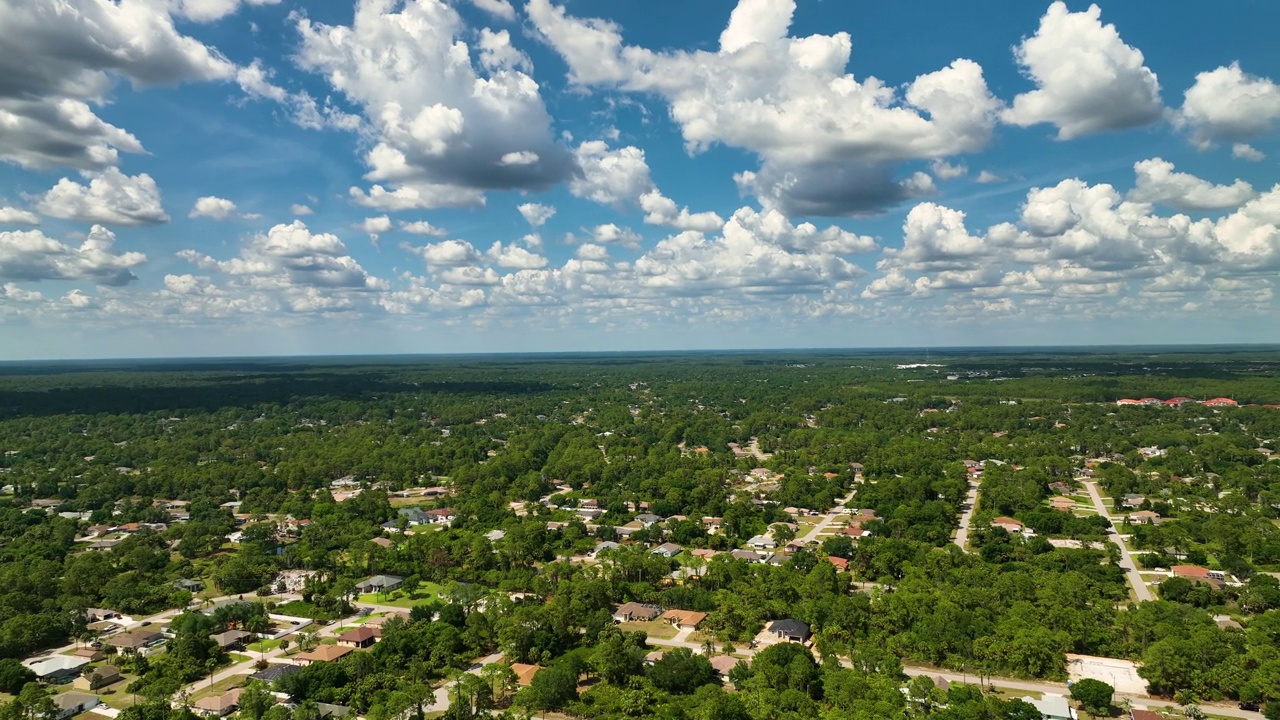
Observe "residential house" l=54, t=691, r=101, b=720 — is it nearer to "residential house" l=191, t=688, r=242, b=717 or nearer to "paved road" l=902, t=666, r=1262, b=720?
"residential house" l=191, t=688, r=242, b=717

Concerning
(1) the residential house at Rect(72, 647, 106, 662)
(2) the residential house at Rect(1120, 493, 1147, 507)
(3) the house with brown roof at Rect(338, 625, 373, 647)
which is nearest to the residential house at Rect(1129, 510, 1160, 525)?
(2) the residential house at Rect(1120, 493, 1147, 507)

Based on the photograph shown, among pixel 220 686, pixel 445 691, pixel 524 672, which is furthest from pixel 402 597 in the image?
pixel 524 672

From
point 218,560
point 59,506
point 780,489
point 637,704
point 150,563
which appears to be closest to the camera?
point 637,704

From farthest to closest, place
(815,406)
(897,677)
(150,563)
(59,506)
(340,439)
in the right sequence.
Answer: (815,406) → (340,439) → (59,506) → (150,563) → (897,677)

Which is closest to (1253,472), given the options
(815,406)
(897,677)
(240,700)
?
(897,677)

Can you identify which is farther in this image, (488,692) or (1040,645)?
(1040,645)

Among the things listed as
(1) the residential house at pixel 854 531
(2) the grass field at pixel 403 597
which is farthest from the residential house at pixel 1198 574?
(2) the grass field at pixel 403 597

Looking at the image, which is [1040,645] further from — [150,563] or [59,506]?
[59,506]
